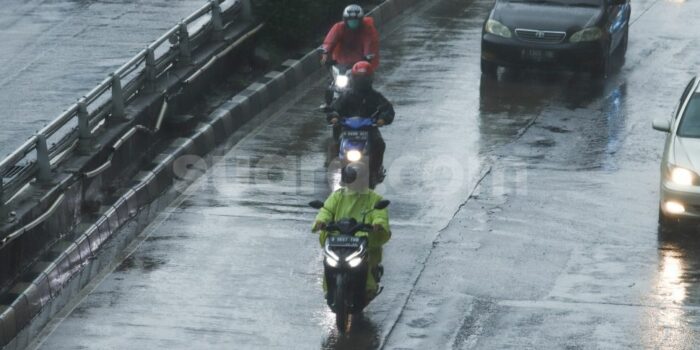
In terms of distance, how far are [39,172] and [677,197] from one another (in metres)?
6.21

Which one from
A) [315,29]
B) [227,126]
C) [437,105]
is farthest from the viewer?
[315,29]

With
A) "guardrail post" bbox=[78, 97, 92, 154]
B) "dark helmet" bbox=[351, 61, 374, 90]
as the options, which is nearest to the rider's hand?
"dark helmet" bbox=[351, 61, 374, 90]

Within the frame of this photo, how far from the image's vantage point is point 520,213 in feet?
52.8

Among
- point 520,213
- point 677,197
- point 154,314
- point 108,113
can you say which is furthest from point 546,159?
point 154,314

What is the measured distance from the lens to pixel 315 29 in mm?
23922

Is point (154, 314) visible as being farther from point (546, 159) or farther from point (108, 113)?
point (546, 159)

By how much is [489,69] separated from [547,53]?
960 millimetres

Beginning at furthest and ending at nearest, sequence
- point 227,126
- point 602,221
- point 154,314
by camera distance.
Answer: point 227,126 < point 602,221 < point 154,314

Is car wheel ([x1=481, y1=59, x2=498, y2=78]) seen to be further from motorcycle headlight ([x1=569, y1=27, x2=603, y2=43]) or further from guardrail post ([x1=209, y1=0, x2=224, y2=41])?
guardrail post ([x1=209, y1=0, x2=224, y2=41])

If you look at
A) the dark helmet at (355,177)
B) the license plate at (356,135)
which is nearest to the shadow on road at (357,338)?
the dark helmet at (355,177)

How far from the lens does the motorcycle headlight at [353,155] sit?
1605cm

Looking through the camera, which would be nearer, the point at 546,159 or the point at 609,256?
the point at 609,256

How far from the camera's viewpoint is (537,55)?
2186 cm

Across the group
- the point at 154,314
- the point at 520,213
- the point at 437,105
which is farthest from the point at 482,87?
the point at 154,314
